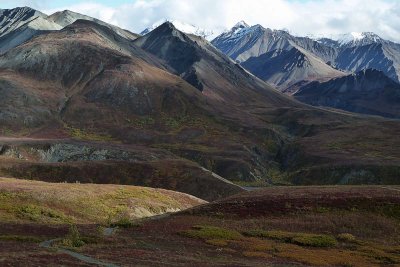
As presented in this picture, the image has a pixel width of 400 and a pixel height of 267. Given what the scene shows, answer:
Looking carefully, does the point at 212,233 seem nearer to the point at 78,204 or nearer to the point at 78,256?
the point at 78,256

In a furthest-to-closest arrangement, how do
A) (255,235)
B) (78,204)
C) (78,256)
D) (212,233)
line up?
(78,204) < (255,235) < (212,233) < (78,256)

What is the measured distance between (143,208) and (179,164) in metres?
61.4

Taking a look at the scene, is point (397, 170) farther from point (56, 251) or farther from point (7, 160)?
point (56, 251)

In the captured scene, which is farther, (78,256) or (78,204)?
→ (78,204)

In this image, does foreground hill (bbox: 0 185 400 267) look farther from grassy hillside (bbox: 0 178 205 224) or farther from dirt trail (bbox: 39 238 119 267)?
grassy hillside (bbox: 0 178 205 224)

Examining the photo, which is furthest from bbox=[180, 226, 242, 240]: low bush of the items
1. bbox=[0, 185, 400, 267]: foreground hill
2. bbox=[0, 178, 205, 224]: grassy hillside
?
bbox=[0, 178, 205, 224]: grassy hillside

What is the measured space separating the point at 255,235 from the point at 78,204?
3431 centimetres

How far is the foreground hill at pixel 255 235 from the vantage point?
43.5m

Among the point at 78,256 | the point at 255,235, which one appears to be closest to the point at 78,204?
the point at 255,235

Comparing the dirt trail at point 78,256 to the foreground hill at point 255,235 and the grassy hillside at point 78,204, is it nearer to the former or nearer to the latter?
the foreground hill at point 255,235

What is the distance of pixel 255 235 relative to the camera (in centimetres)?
5922

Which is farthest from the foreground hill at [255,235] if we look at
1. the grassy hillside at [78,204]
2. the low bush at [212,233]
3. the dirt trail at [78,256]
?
the grassy hillside at [78,204]

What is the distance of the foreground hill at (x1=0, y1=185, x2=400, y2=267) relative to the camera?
43.5m

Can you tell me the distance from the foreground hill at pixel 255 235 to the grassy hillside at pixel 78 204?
10521 millimetres
